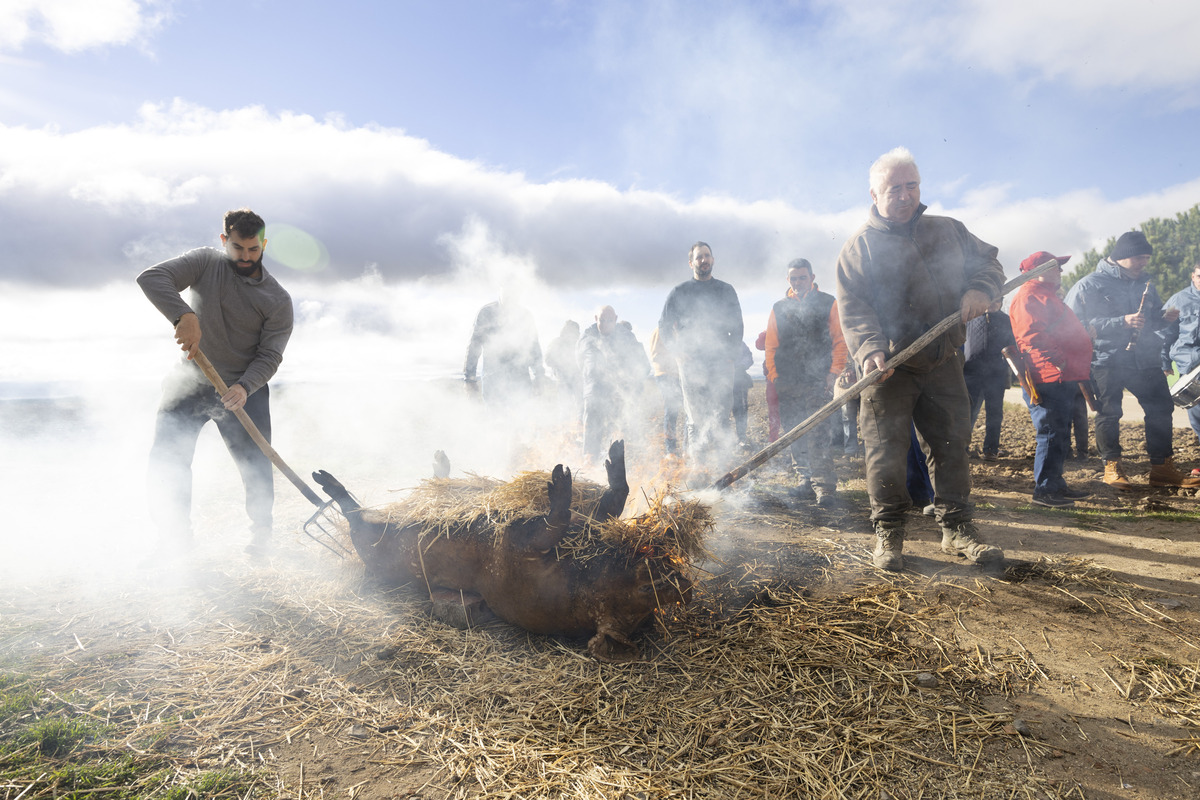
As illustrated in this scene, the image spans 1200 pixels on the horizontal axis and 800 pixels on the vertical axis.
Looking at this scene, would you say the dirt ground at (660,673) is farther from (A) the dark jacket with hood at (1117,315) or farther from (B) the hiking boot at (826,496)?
(A) the dark jacket with hood at (1117,315)

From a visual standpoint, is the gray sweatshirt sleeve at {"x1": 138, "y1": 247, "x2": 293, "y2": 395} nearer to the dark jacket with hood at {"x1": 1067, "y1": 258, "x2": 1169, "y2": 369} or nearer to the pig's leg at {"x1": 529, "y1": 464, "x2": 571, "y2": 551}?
the pig's leg at {"x1": 529, "y1": 464, "x2": 571, "y2": 551}

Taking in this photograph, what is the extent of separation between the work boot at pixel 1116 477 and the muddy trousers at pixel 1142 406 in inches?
2.6

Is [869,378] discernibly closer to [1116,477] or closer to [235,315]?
[1116,477]

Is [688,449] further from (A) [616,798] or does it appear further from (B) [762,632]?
(A) [616,798]

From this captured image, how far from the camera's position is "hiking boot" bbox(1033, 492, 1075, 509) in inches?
207

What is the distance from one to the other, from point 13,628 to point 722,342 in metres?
6.40

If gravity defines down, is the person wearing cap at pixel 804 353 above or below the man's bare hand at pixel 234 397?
above

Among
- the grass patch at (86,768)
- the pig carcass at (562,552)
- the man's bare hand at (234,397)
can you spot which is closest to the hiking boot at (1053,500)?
the pig carcass at (562,552)

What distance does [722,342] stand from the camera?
6449 mm

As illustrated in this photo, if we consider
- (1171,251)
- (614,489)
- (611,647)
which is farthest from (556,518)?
(1171,251)

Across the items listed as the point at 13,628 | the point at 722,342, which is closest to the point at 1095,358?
the point at 722,342

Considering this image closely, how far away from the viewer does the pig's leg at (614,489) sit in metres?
2.90

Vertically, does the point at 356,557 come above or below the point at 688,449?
below

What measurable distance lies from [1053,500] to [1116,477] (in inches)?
45.1
